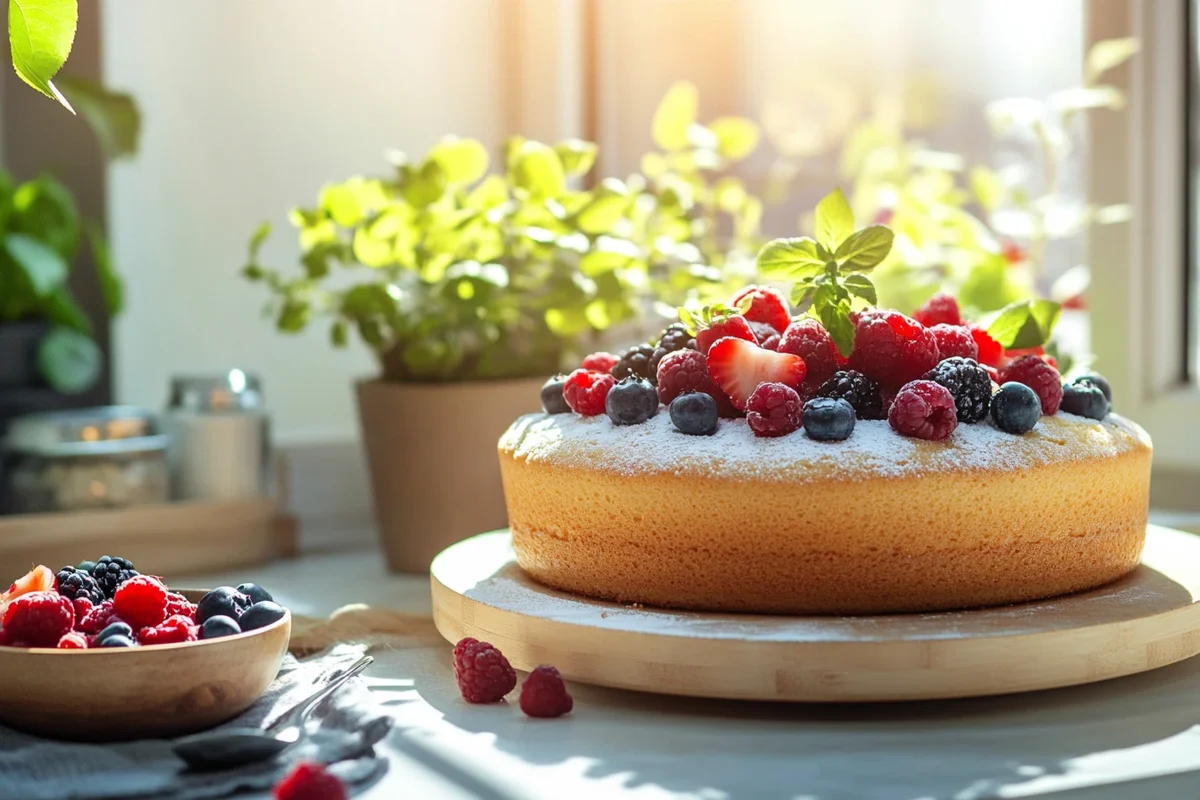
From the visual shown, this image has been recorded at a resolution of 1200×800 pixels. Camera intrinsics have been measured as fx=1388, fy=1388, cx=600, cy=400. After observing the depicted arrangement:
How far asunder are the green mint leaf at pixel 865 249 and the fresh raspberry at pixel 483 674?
1.50ft

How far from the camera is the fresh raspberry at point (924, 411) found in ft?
3.74

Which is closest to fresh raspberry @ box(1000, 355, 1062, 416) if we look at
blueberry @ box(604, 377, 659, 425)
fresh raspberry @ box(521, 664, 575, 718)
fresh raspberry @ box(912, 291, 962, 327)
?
fresh raspberry @ box(912, 291, 962, 327)

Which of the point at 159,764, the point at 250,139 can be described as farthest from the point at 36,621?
the point at 250,139

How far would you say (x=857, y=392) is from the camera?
1.20 meters

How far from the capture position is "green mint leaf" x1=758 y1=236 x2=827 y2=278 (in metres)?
1.23

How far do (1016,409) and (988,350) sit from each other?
0.17 metres

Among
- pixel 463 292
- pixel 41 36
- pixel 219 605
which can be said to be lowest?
pixel 219 605

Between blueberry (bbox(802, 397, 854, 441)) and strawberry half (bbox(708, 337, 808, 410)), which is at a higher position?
strawberry half (bbox(708, 337, 808, 410))

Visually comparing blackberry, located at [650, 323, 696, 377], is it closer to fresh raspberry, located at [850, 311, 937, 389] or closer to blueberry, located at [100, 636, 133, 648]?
fresh raspberry, located at [850, 311, 937, 389]

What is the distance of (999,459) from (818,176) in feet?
4.42

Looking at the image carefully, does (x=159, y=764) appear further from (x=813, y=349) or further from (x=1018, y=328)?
(x=1018, y=328)

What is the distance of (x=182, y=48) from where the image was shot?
2117mm

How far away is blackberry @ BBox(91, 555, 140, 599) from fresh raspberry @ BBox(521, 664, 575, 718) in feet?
1.12

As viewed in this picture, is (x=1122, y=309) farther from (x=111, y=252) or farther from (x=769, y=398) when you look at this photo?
(x=111, y=252)
